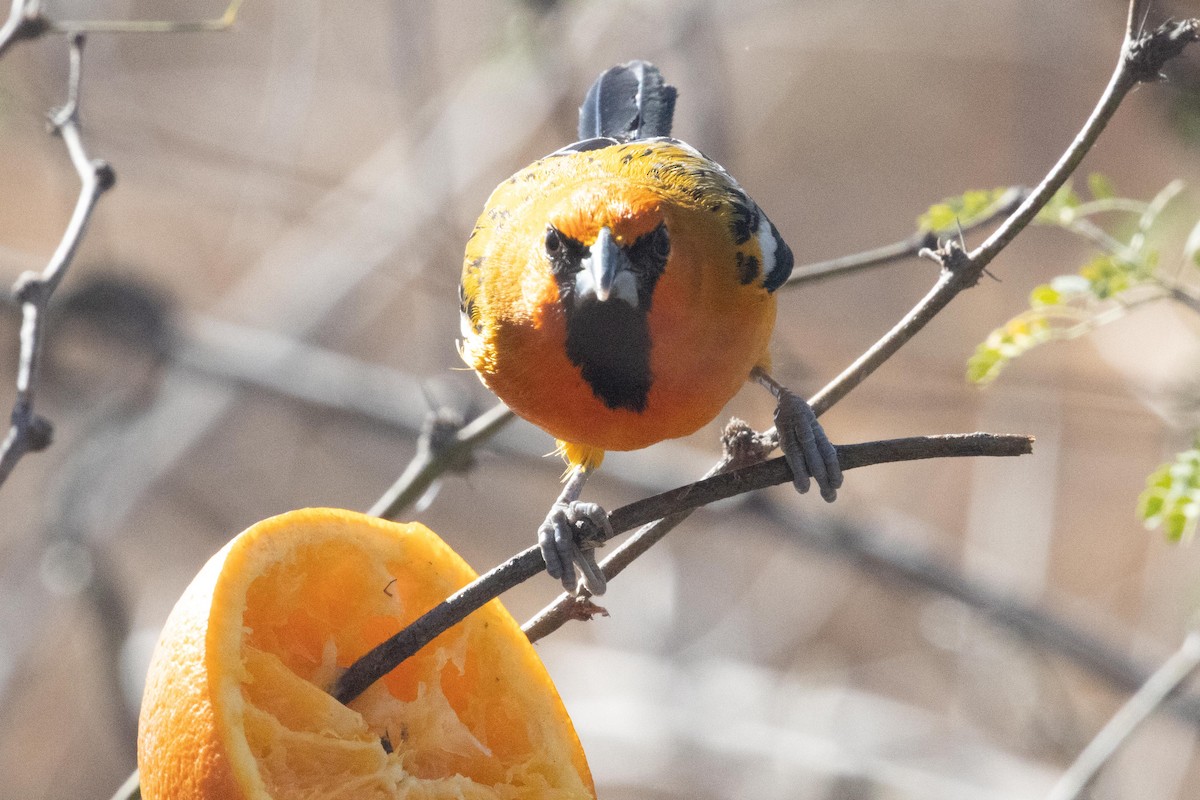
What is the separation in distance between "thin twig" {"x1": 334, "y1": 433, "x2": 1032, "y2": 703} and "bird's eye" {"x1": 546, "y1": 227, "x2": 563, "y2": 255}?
64cm

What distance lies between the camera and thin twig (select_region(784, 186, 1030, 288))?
196 cm

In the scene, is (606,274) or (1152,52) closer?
(1152,52)

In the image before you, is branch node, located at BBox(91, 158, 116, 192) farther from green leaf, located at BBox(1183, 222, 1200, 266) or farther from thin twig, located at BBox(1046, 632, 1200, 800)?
thin twig, located at BBox(1046, 632, 1200, 800)

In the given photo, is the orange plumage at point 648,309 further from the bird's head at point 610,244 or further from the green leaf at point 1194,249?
the green leaf at point 1194,249

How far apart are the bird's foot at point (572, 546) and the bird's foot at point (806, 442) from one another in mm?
344

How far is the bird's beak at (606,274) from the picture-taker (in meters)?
1.79

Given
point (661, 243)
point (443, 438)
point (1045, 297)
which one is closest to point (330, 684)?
point (443, 438)

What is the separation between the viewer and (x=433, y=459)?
6.47ft

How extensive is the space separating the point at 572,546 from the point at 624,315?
0.36 meters

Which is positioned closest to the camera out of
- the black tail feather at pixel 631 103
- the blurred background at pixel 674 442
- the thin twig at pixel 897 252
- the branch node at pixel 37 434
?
the branch node at pixel 37 434

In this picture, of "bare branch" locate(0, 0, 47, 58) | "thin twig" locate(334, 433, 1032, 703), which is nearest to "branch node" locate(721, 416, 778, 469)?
"thin twig" locate(334, 433, 1032, 703)

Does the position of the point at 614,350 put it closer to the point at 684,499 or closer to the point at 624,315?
the point at 624,315

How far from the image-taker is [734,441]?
156 centimetres

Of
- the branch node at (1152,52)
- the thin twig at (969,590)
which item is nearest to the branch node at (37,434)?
the branch node at (1152,52)
